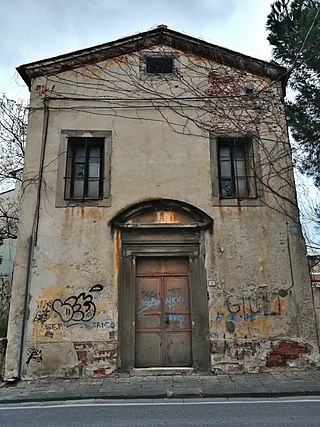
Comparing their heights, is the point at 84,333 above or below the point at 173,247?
below

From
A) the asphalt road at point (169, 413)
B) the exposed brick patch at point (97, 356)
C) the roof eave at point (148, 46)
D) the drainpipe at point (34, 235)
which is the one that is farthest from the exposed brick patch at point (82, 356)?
the roof eave at point (148, 46)

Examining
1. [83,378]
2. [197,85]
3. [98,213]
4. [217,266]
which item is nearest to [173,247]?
[217,266]

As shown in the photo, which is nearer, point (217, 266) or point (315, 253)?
point (217, 266)

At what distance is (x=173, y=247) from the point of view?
831 centimetres

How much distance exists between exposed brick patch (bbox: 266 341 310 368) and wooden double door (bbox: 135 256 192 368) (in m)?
1.71

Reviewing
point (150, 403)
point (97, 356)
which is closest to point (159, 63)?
point (97, 356)

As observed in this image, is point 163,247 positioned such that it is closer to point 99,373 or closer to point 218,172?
point 218,172

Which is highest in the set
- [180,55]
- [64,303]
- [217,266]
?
[180,55]

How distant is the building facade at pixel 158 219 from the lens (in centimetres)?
779

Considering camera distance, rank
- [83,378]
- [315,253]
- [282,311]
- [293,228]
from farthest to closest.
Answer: [315,253]
[293,228]
[282,311]
[83,378]

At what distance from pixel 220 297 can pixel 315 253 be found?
300 cm

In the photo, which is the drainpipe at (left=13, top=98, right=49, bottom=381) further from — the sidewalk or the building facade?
the sidewalk

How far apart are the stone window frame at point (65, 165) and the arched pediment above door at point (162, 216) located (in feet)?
1.89

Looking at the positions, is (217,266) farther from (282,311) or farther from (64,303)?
(64,303)
